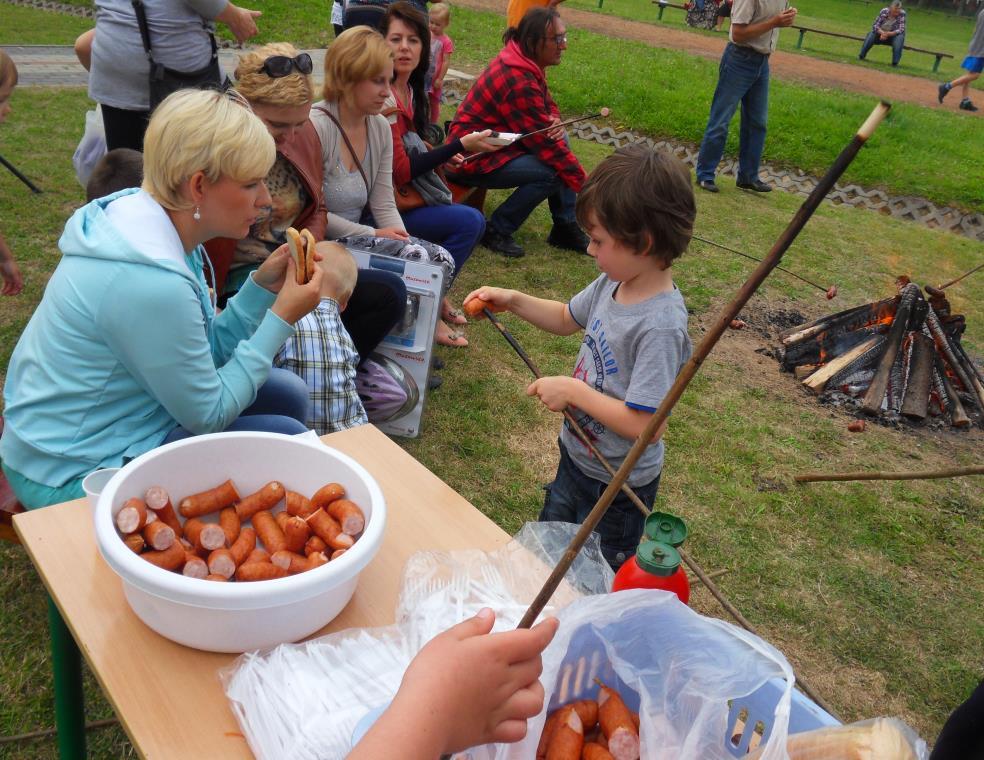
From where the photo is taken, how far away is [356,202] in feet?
10.5

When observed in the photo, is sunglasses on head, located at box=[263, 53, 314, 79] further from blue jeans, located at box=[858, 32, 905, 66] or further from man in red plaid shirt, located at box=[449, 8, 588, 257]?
blue jeans, located at box=[858, 32, 905, 66]

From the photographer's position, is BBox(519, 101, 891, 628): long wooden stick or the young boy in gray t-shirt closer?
BBox(519, 101, 891, 628): long wooden stick

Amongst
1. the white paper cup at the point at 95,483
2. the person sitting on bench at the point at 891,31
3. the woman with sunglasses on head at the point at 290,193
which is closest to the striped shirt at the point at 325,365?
the woman with sunglasses on head at the point at 290,193

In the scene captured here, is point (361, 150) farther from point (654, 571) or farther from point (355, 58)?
point (654, 571)

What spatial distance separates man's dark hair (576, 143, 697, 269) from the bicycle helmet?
139 cm

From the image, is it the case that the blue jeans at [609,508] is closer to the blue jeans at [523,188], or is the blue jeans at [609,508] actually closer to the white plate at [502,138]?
the white plate at [502,138]

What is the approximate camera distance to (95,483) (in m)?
1.25

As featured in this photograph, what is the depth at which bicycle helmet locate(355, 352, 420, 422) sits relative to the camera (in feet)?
9.50

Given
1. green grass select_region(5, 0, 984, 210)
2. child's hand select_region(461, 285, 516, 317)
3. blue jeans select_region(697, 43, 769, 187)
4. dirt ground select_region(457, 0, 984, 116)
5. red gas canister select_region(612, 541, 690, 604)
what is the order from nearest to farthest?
red gas canister select_region(612, 541, 690, 604)
child's hand select_region(461, 285, 516, 317)
blue jeans select_region(697, 43, 769, 187)
green grass select_region(5, 0, 984, 210)
dirt ground select_region(457, 0, 984, 116)

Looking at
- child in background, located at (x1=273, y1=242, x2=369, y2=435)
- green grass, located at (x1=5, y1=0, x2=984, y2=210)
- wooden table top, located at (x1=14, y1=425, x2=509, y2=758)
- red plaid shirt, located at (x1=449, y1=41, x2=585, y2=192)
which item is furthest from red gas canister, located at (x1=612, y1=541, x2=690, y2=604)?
green grass, located at (x1=5, y1=0, x2=984, y2=210)

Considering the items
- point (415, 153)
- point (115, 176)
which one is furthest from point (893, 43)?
point (115, 176)

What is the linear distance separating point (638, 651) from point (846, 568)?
1.95 m

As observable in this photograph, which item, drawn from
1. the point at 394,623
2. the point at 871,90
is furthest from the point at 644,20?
the point at 394,623

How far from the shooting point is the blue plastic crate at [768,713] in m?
1.02
